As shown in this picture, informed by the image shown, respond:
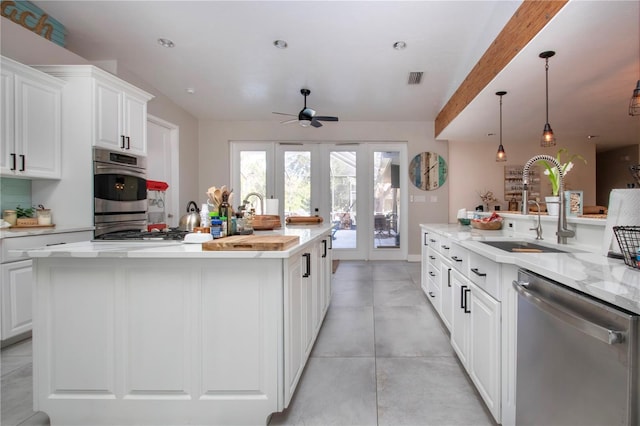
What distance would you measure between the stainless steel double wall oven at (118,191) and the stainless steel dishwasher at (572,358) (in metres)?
3.41

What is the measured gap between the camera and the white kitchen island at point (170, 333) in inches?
51.5

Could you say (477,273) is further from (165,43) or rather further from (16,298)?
(165,43)

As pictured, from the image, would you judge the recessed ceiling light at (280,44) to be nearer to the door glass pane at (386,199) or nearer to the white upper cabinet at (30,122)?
the white upper cabinet at (30,122)

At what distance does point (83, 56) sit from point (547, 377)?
499 cm

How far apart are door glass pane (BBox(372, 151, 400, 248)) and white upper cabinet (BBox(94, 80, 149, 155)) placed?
394 cm

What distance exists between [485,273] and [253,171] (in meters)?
4.87

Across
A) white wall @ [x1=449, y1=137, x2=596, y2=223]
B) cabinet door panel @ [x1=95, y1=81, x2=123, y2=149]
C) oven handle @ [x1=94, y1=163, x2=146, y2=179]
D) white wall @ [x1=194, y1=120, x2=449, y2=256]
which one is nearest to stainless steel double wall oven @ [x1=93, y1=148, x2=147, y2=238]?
oven handle @ [x1=94, y1=163, x2=146, y2=179]

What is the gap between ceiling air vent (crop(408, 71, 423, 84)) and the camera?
12.2 feet

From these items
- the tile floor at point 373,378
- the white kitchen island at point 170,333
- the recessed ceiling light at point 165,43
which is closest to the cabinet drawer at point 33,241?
the tile floor at point 373,378

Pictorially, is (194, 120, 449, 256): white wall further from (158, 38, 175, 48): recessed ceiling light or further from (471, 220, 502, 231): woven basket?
(471, 220, 502, 231): woven basket

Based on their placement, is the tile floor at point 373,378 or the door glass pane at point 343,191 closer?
the tile floor at point 373,378

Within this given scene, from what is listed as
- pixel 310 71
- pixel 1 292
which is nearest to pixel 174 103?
pixel 310 71

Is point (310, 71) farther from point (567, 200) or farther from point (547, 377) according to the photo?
point (547, 377)

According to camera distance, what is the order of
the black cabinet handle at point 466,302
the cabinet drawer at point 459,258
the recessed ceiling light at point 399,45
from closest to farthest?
the black cabinet handle at point 466,302 → the cabinet drawer at point 459,258 → the recessed ceiling light at point 399,45
